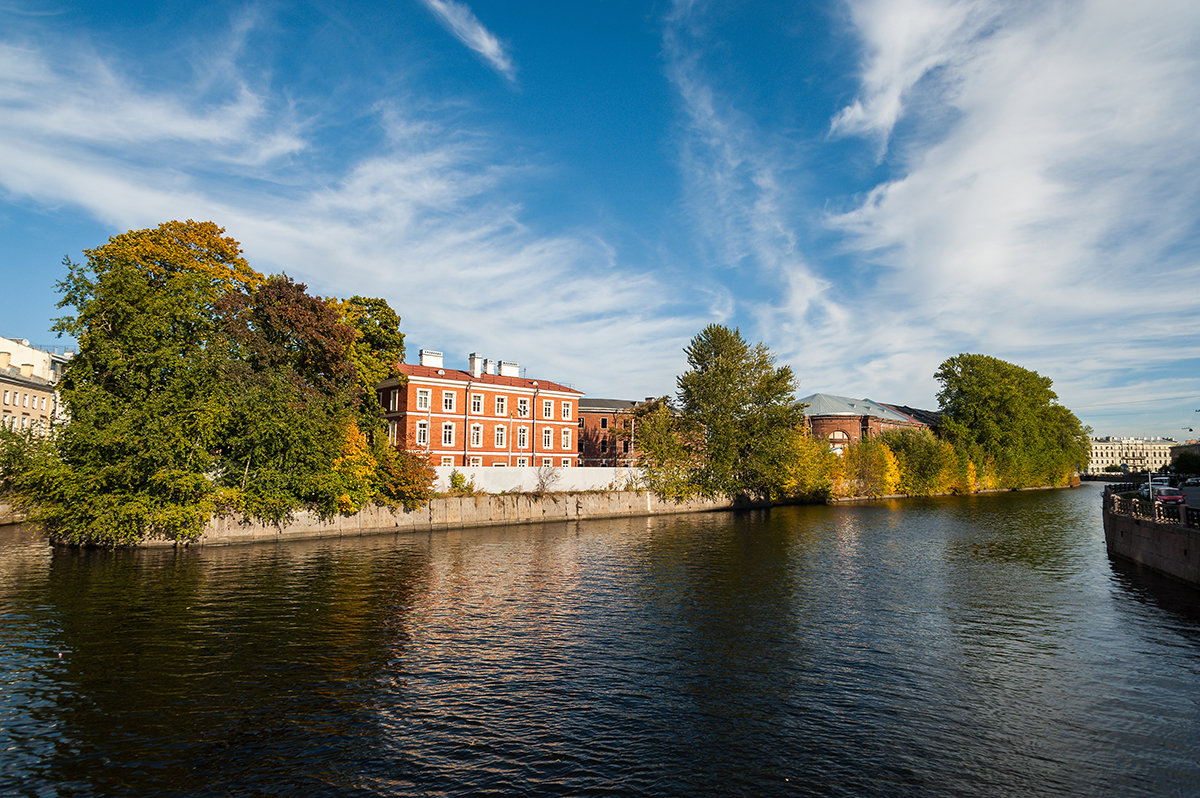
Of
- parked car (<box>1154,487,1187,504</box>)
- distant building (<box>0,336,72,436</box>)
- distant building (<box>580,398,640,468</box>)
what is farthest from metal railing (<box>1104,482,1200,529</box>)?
distant building (<box>0,336,72,436</box>)

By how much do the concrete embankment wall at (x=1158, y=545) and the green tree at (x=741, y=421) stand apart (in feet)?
128

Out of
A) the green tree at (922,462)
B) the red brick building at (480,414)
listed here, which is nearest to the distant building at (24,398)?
the red brick building at (480,414)

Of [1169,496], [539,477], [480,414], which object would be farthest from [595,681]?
[480,414]

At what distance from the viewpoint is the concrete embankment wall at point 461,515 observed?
144 ft

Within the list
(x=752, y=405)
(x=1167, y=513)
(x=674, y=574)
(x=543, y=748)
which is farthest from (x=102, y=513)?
(x=752, y=405)

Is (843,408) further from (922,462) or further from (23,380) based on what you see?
(23,380)

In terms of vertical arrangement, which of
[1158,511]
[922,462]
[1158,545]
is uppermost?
[922,462]

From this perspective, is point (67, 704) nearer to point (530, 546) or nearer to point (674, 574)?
point (674, 574)

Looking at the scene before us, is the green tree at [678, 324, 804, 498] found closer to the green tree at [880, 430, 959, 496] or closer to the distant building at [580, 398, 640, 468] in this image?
the distant building at [580, 398, 640, 468]

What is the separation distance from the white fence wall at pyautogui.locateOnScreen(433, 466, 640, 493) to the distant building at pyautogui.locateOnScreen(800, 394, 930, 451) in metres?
60.6

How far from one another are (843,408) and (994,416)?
27.0 metres

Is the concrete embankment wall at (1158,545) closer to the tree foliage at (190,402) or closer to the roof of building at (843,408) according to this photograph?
the tree foliage at (190,402)

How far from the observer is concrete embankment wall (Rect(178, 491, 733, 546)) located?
4384cm

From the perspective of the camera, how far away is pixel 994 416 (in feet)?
372
